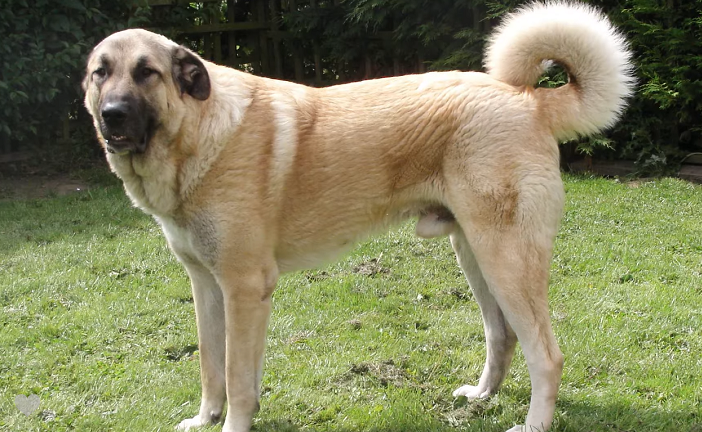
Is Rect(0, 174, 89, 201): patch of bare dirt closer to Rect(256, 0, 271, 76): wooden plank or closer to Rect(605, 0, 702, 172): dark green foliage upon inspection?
Rect(256, 0, 271, 76): wooden plank

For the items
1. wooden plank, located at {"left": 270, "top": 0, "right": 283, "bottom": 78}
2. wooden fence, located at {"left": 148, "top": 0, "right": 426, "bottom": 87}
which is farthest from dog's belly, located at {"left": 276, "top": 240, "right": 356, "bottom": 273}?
wooden plank, located at {"left": 270, "top": 0, "right": 283, "bottom": 78}

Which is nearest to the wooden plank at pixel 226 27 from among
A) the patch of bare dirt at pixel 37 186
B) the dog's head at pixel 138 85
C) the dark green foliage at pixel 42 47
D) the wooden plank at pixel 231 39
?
the wooden plank at pixel 231 39

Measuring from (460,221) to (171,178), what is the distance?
1.18 m

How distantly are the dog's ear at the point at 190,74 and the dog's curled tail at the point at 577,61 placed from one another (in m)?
1.30

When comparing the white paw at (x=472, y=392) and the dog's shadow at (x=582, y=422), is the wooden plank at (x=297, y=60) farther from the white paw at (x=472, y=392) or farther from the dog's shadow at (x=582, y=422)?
the dog's shadow at (x=582, y=422)

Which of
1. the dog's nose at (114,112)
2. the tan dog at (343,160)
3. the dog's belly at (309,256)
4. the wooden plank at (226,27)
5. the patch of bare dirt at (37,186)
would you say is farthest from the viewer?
the wooden plank at (226,27)

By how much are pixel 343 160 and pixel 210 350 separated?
1.03 metres

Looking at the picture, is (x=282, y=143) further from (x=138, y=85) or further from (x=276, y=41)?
(x=276, y=41)

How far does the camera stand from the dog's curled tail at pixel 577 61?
283 centimetres

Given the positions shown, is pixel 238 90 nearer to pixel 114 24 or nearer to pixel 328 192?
pixel 328 192

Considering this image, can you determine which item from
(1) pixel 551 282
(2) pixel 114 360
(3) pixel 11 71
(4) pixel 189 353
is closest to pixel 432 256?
→ (1) pixel 551 282

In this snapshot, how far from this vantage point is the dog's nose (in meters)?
2.54

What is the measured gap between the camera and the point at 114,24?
7.66 m

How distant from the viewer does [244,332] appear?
2764mm
